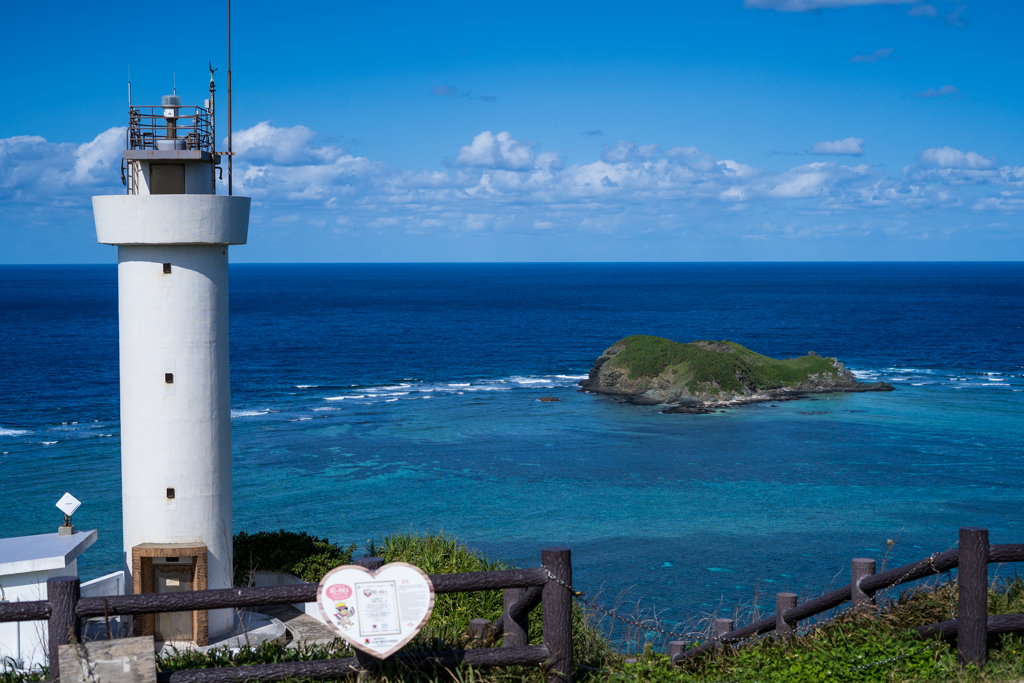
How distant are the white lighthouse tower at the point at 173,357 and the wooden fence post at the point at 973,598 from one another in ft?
36.8

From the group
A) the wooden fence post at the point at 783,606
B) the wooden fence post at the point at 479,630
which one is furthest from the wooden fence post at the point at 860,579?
the wooden fence post at the point at 479,630

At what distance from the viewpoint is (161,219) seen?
45.9ft

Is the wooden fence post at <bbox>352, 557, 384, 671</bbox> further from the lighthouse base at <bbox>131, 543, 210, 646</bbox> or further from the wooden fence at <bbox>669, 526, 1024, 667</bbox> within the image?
the lighthouse base at <bbox>131, 543, 210, 646</bbox>

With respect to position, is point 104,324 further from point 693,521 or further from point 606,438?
point 693,521

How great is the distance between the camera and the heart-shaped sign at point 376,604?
5.58 meters

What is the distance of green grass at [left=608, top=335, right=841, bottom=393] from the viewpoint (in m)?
53.6

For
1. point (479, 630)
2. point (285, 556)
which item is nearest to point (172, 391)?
point (285, 556)

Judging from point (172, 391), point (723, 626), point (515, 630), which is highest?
point (172, 391)

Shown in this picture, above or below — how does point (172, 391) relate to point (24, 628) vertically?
above

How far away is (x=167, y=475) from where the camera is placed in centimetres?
1429

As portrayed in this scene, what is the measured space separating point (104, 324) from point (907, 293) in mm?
141929

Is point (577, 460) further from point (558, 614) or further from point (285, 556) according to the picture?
point (558, 614)

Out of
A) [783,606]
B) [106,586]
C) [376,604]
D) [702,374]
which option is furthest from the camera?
[702,374]

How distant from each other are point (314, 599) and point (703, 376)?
49319mm
